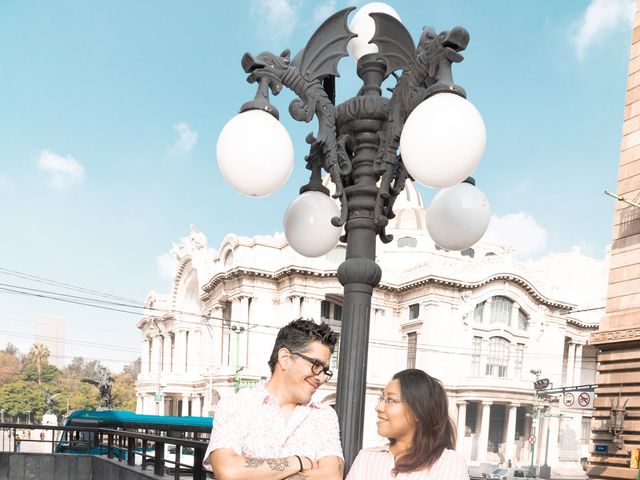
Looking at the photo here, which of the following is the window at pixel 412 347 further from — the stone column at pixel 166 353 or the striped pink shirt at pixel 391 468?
the striped pink shirt at pixel 391 468

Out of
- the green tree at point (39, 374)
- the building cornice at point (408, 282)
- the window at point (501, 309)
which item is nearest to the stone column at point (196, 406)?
the building cornice at point (408, 282)

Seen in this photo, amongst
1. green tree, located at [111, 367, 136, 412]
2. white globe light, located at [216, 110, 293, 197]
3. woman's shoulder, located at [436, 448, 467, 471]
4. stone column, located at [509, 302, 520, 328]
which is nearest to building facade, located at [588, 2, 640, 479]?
white globe light, located at [216, 110, 293, 197]

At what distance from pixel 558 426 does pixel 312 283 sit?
991 inches

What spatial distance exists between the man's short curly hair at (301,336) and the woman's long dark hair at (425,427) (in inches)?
17.2

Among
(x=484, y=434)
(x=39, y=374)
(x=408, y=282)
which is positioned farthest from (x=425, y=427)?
(x=39, y=374)

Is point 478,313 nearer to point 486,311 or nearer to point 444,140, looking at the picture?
point 486,311

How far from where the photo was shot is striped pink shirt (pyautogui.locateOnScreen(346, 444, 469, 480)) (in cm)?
282

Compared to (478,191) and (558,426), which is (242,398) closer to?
(478,191)

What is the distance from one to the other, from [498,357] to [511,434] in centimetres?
630

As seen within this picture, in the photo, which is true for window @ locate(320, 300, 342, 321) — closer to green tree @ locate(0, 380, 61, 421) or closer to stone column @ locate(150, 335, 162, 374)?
stone column @ locate(150, 335, 162, 374)

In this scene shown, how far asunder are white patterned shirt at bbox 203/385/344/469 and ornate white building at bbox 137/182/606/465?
153 feet

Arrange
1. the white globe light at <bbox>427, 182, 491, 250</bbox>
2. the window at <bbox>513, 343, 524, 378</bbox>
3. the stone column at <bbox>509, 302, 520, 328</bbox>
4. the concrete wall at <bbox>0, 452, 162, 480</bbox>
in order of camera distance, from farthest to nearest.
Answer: the window at <bbox>513, 343, 524, 378</bbox>
the stone column at <bbox>509, 302, 520, 328</bbox>
the concrete wall at <bbox>0, 452, 162, 480</bbox>
the white globe light at <bbox>427, 182, 491, 250</bbox>

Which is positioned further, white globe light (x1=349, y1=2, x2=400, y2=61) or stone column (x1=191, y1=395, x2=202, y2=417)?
stone column (x1=191, y1=395, x2=202, y2=417)

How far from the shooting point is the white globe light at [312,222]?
5027mm
